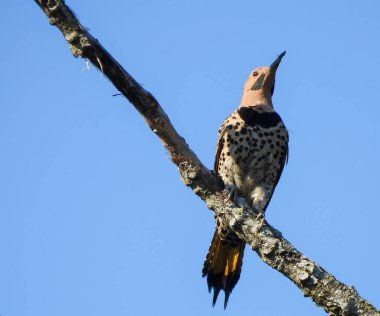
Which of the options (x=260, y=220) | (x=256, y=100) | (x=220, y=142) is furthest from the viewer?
(x=256, y=100)

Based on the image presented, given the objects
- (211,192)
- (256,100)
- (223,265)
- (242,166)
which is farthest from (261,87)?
(211,192)

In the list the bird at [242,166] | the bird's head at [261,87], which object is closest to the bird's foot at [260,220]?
the bird at [242,166]

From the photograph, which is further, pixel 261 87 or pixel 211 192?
pixel 261 87

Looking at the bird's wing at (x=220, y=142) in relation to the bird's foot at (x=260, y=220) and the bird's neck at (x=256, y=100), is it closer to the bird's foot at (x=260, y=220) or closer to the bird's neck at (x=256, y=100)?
the bird's neck at (x=256, y=100)

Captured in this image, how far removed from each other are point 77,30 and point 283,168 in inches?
115

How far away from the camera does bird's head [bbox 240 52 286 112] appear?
19.9ft

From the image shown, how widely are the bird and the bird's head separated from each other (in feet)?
0.58

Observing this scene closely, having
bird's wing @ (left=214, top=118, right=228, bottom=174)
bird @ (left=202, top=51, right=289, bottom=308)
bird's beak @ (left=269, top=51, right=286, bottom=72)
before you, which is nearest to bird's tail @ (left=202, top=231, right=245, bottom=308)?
bird @ (left=202, top=51, right=289, bottom=308)

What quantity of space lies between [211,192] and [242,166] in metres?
1.37

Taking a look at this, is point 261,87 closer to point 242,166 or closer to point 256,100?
point 256,100

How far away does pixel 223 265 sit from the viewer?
557 centimetres

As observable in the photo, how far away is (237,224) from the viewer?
4.32m

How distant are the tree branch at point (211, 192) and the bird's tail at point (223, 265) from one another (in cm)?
127

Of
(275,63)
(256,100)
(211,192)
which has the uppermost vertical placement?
(275,63)
